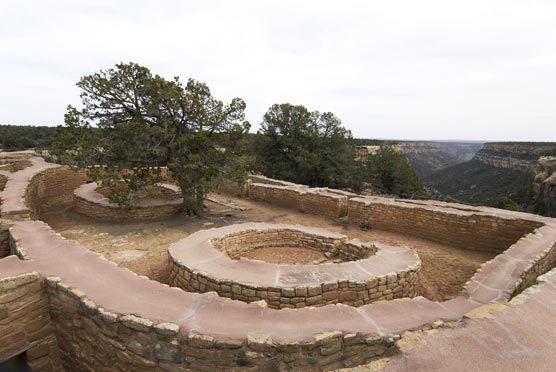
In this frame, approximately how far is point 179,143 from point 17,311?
711 centimetres

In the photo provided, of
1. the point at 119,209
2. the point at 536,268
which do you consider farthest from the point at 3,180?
the point at 536,268

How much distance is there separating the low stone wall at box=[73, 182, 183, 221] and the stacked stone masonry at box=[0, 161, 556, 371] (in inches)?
227

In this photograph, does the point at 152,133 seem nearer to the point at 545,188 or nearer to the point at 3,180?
the point at 3,180

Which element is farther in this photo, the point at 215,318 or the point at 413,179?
the point at 413,179

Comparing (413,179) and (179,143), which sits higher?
(179,143)

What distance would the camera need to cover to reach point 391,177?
2728cm

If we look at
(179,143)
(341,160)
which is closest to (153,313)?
(179,143)

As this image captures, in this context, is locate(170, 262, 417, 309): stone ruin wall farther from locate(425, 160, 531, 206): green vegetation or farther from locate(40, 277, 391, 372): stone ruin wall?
locate(425, 160, 531, 206): green vegetation

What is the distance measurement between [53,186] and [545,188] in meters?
48.8

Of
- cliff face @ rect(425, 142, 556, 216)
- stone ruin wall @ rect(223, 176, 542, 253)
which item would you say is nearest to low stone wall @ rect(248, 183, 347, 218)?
stone ruin wall @ rect(223, 176, 542, 253)

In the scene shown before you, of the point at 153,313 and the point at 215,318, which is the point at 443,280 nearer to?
the point at 215,318

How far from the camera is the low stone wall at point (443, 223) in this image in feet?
27.1

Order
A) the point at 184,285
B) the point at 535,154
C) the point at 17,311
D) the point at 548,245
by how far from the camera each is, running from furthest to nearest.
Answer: the point at 535,154 < the point at 548,245 < the point at 184,285 < the point at 17,311

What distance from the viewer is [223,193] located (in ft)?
53.5
